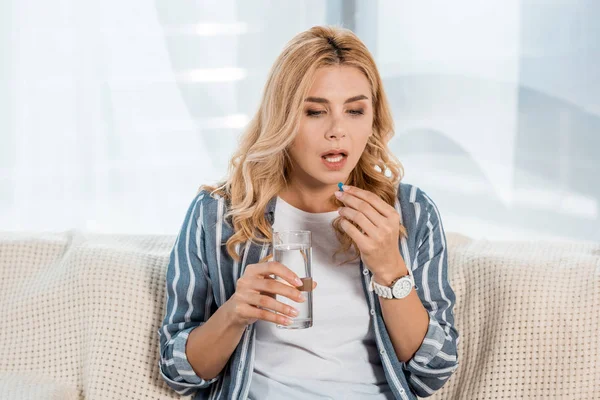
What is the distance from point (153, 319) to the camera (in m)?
2.00

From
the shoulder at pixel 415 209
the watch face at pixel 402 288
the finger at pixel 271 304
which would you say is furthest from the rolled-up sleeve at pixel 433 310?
the finger at pixel 271 304

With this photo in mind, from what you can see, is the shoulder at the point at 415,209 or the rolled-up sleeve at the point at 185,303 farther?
the shoulder at the point at 415,209

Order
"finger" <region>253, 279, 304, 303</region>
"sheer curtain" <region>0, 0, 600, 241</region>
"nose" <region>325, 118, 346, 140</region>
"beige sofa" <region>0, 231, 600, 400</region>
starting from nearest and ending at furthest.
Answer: "finger" <region>253, 279, 304, 303</region> < "nose" <region>325, 118, 346, 140</region> < "beige sofa" <region>0, 231, 600, 400</region> < "sheer curtain" <region>0, 0, 600, 241</region>

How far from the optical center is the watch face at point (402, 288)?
163cm

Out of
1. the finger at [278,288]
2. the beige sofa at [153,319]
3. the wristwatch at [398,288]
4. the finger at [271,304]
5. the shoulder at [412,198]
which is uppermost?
the shoulder at [412,198]

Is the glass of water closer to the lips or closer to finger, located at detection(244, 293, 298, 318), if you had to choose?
finger, located at detection(244, 293, 298, 318)

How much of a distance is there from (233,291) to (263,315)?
35 centimetres

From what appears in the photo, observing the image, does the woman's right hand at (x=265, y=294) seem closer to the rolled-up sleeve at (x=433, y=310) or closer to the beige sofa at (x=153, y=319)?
the rolled-up sleeve at (x=433, y=310)

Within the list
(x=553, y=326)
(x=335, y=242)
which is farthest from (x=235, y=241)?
(x=553, y=326)

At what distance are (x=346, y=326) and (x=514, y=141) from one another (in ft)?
5.10

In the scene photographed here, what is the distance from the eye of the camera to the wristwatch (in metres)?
1.63

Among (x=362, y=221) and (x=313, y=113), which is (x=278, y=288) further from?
(x=313, y=113)

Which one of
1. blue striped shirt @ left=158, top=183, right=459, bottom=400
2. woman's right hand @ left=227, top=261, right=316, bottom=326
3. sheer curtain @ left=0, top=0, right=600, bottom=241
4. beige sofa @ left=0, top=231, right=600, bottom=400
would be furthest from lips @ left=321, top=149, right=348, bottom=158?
sheer curtain @ left=0, top=0, right=600, bottom=241

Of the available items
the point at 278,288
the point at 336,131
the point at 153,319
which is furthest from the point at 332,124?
the point at 153,319
